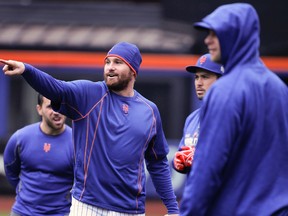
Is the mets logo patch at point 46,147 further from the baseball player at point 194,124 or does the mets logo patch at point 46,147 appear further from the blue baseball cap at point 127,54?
the baseball player at point 194,124

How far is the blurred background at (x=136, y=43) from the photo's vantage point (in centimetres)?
1471

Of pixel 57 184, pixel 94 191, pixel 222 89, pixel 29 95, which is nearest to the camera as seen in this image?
pixel 222 89

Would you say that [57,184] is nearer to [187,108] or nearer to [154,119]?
[154,119]

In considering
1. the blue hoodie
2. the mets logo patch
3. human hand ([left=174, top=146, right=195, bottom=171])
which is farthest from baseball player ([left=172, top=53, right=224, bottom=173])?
the mets logo patch

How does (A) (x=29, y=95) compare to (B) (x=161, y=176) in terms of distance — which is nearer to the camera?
(B) (x=161, y=176)

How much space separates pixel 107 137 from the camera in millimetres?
6156

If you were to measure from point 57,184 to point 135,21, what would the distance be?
874 centimetres

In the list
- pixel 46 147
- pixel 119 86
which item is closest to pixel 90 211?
pixel 119 86

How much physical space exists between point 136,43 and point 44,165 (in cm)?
780

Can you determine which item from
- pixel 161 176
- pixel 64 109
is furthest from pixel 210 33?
pixel 161 176

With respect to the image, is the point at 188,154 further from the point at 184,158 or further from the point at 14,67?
the point at 14,67

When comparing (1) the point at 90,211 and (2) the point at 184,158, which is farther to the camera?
(1) the point at 90,211

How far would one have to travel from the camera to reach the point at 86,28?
15711mm

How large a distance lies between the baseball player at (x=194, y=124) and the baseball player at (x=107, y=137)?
0.38 meters
